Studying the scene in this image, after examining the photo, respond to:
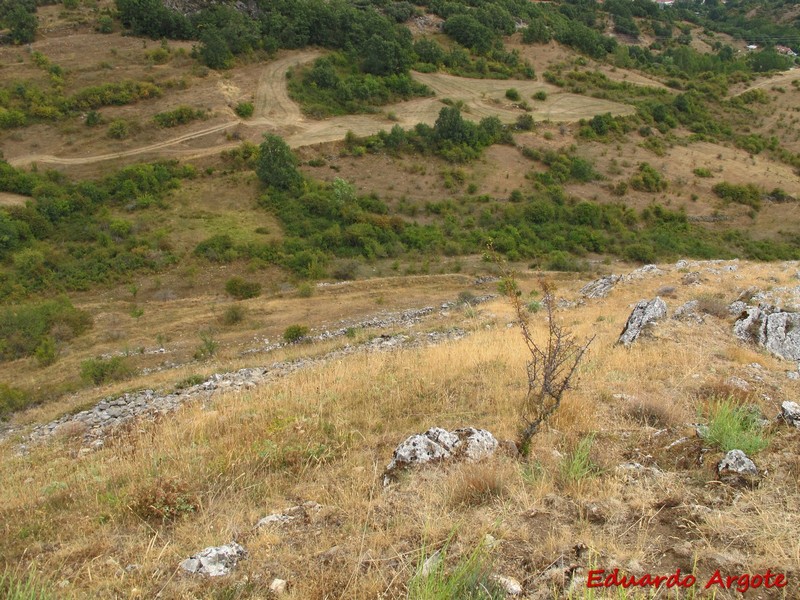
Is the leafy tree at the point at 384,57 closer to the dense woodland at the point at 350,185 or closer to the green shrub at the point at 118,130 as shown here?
the dense woodland at the point at 350,185

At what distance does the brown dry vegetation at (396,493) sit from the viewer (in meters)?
3.01

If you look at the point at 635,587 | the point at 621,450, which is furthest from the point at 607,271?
the point at 635,587

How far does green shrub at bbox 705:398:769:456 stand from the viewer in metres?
4.14

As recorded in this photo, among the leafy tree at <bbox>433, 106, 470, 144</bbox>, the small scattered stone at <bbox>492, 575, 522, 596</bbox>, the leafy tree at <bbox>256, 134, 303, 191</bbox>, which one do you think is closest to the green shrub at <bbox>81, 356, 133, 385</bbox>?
the small scattered stone at <bbox>492, 575, 522, 596</bbox>

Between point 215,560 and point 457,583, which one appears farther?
point 215,560

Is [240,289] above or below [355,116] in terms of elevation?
below

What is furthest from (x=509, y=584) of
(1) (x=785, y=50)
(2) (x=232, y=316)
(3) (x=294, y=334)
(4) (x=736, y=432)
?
(1) (x=785, y=50)

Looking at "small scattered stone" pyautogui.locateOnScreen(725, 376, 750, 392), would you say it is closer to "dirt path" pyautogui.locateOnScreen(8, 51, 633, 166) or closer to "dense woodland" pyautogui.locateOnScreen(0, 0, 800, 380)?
"dense woodland" pyautogui.locateOnScreen(0, 0, 800, 380)

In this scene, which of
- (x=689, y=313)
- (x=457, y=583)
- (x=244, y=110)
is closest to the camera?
(x=457, y=583)

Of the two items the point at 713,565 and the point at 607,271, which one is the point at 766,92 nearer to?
the point at 607,271

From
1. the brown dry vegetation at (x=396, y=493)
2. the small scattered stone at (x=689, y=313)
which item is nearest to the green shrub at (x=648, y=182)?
the small scattered stone at (x=689, y=313)

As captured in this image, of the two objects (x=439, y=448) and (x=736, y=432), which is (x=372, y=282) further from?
(x=736, y=432)

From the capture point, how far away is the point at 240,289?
73.0ft

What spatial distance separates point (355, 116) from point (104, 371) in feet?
99.2
